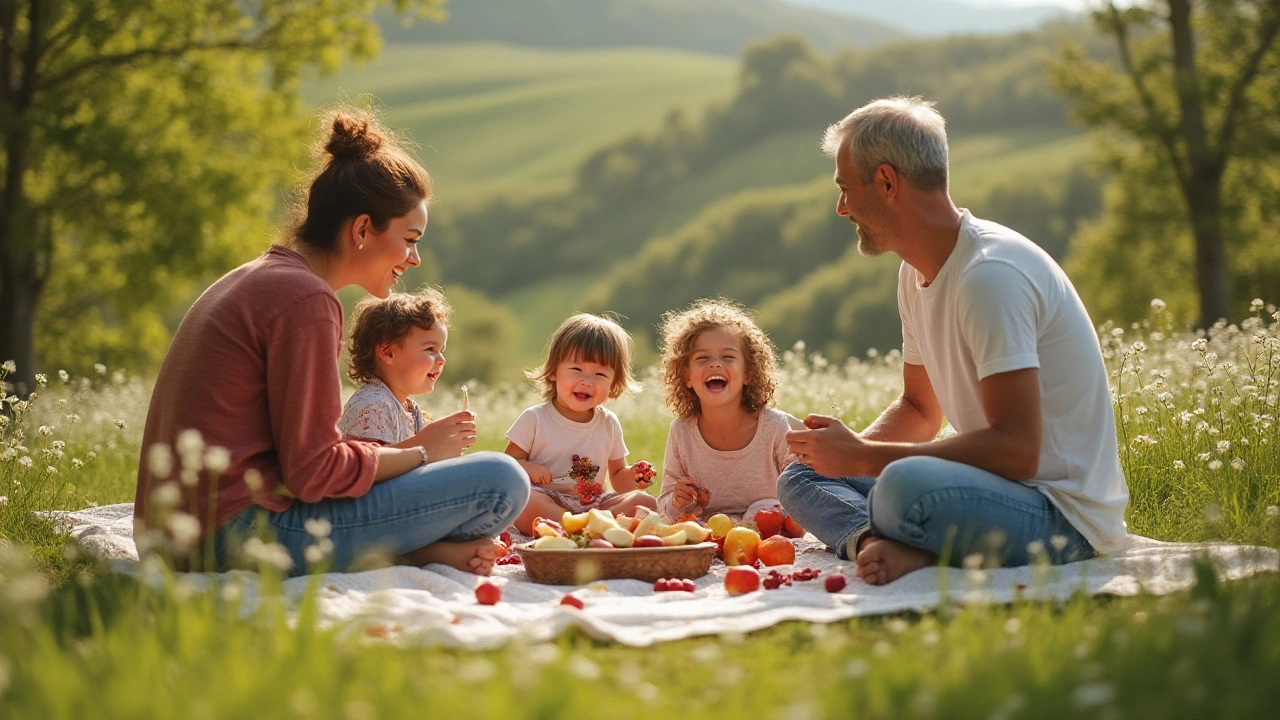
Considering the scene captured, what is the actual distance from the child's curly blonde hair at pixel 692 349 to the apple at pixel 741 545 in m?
1.31

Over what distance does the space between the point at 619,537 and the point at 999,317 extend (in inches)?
73.2

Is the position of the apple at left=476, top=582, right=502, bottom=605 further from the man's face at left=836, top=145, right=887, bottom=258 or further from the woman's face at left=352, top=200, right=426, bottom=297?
the man's face at left=836, top=145, right=887, bottom=258

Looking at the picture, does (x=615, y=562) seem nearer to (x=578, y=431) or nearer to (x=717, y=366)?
(x=717, y=366)

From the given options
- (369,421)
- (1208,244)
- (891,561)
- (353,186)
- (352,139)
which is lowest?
(891,561)

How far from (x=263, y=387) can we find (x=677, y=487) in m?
2.71

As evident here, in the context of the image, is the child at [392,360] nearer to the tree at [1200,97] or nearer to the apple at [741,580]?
the apple at [741,580]

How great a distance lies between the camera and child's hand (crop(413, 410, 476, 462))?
4.95m

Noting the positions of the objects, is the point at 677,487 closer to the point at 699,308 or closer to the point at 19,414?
the point at 699,308

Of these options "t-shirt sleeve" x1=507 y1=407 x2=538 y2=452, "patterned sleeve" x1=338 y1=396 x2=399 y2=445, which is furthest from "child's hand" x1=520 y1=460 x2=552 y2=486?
"patterned sleeve" x1=338 y1=396 x2=399 y2=445

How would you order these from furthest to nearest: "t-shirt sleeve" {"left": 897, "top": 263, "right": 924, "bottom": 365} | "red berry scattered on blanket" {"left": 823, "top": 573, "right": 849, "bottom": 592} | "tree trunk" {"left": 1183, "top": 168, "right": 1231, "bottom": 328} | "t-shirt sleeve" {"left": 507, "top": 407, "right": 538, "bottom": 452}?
1. "tree trunk" {"left": 1183, "top": 168, "right": 1231, "bottom": 328}
2. "t-shirt sleeve" {"left": 507, "top": 407, "right": 538, "bottom": 452}
3. "t-shirt sleeve" {"left": 897, "top": 263, "right": 924, "bottom": 365}
4. "red berry scattered on blanket" {"left": 823, "top": 573, "right": 849, "bottom": 592}

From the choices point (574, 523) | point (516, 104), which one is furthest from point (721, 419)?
point (516, 104)

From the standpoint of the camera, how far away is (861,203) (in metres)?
4.79

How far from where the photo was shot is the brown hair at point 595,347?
6.55 meters

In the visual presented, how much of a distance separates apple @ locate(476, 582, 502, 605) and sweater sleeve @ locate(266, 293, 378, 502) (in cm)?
67
